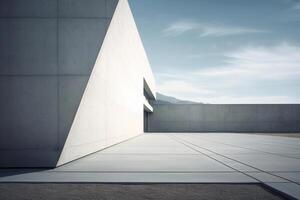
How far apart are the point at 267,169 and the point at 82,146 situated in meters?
4.82

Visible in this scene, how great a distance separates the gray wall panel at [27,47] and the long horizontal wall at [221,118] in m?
37.5

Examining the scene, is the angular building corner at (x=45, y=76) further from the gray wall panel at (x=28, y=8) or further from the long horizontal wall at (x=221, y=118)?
the long horizontal wall at (x=221, y=118)

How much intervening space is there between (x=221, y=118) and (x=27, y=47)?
4004 centimetres

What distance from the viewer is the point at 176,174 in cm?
599

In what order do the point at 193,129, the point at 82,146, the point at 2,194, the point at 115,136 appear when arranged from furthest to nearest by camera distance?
the point at 193,129 < the point at 115,136 < the point at 82,146 < the point at 2,194

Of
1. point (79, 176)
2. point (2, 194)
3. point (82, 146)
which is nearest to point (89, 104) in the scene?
point (82, 146)

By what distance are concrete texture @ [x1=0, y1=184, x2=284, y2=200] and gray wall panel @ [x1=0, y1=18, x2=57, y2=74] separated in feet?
10.4

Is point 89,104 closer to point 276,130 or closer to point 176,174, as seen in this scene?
point 176,174

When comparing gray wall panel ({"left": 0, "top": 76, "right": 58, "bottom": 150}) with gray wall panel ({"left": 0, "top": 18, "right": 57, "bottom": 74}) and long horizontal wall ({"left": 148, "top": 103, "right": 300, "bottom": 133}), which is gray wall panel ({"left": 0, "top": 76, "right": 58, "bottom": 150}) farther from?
long horizontal wall ({"left": 148, "top": 103, "right": 300, "bottom": 133})

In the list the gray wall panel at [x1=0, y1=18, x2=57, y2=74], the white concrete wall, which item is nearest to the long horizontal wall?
the white concrete wall

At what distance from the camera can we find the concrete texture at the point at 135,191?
14.0 ft

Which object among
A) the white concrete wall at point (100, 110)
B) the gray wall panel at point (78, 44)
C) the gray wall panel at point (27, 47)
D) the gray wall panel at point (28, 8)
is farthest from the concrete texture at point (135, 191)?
the gray wall panel at point (28, 8)

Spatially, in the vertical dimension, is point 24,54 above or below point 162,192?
above

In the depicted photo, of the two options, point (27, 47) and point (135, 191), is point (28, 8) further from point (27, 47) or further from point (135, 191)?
point (135, 191)
